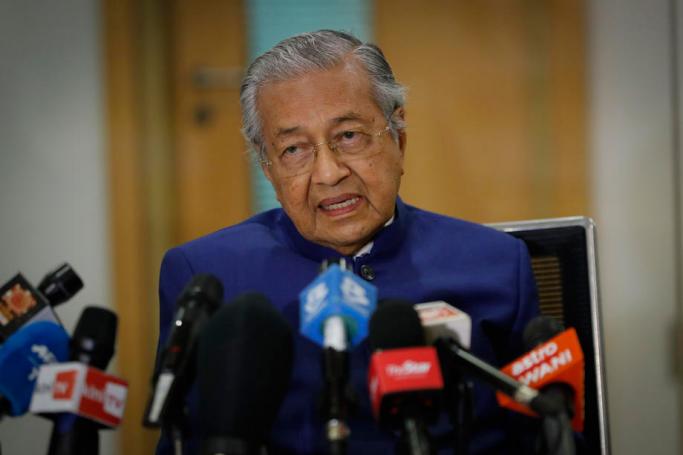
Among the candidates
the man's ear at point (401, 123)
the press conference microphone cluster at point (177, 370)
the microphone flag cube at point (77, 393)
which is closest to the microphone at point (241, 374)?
the press conference microphone cluster at point (177, 370)

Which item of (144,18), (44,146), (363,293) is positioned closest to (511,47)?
(144,18)

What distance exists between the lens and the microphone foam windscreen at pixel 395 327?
1026 mm

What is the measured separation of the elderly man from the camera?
1688 mm

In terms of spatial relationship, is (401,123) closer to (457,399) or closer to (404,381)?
(457,399)

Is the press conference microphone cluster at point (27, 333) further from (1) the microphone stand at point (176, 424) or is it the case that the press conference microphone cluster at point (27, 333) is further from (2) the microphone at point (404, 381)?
(2) the microphone at point (404, 381)

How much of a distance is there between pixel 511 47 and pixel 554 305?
1.93m

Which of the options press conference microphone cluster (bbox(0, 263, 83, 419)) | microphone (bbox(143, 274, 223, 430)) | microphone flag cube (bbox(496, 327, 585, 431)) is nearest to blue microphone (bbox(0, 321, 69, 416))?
press conference microphone cluster (bbox(0, 263, 83, 419))

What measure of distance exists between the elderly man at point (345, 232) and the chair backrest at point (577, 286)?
2.9 inches

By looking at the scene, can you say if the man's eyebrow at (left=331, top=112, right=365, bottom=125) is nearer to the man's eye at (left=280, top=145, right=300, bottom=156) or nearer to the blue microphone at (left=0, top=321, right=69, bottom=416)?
the man's eye at (left=280, top=145, right=300, bottom=156)

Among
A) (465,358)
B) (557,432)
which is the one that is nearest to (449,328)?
(465,358)

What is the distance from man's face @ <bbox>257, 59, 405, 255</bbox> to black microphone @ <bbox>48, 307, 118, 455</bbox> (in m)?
0.61

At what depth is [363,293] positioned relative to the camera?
109cm

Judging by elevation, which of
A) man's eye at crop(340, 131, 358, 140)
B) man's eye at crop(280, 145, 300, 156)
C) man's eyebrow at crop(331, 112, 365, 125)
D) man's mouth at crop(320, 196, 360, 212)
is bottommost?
man's mouth at crop(320, 196, 360, 212)

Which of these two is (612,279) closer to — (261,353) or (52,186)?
(52,186)
